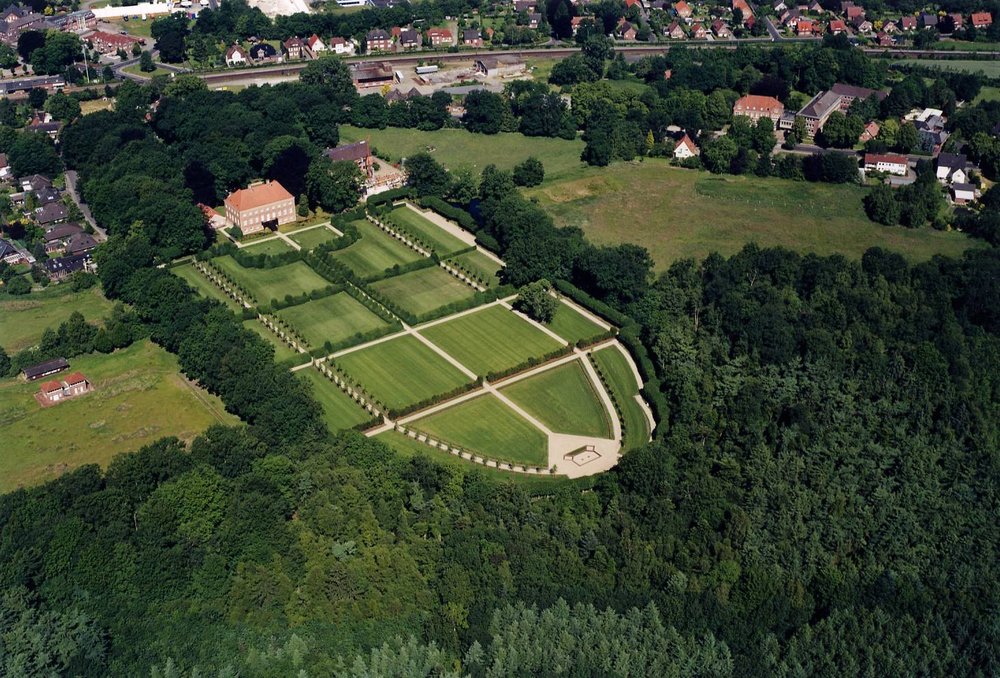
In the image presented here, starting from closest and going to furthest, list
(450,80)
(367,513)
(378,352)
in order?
1. (367,513)
2. (378,352)
3. (450,80)

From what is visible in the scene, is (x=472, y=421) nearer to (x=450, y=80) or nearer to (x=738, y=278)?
(x=738, y=278)

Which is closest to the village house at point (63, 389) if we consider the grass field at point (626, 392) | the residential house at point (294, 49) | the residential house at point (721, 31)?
the grass field at point (626, 392)

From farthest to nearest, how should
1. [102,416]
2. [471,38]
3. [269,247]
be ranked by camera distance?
[471,38], [269,247], [102,416]

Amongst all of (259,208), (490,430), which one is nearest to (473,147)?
(259,208)

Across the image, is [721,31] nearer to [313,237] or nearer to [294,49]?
[294,49]

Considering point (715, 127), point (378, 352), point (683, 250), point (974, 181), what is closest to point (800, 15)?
point (715, 127)

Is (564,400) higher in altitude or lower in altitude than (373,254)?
lower

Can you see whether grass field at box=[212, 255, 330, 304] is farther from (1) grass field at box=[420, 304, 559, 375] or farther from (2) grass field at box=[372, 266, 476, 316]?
(1) grass field at box=[420, 304, 559, 375]
